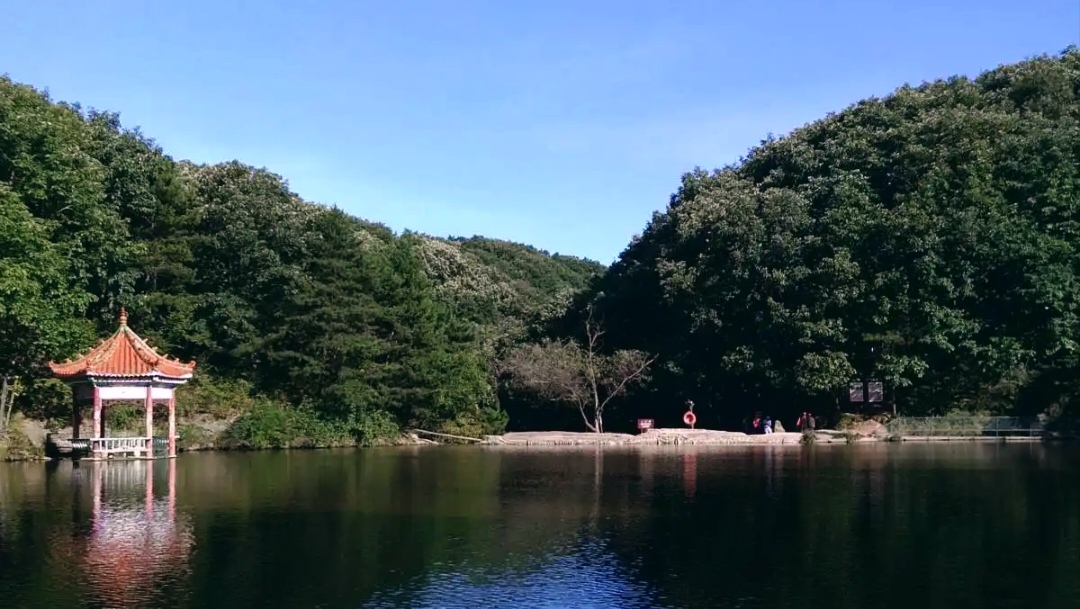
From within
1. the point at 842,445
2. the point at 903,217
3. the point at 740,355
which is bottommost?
the point at 842,445

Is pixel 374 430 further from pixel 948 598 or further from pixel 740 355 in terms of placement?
pixel 948 598

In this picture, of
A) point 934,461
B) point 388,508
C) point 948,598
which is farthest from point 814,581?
point 934,461

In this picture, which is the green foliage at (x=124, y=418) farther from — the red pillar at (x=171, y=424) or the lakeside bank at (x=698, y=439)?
the lakeside bank at (x=698, y=439)

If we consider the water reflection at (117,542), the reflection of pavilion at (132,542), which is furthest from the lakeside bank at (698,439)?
the reflection of pavilion at (132,542)

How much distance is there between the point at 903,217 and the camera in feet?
154

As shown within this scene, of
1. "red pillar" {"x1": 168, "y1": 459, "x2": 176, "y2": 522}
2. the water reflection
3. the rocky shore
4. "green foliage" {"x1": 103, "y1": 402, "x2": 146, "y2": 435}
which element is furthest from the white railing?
the rocky shore

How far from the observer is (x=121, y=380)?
111 ft

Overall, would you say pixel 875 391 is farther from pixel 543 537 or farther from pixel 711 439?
pixel 543 537

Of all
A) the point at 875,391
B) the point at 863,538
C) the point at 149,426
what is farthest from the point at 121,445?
the point at 875,391

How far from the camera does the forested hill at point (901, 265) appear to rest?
152ft

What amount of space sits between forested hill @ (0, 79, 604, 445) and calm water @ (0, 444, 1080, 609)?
10.9 meters

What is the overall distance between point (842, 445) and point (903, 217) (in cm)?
1107

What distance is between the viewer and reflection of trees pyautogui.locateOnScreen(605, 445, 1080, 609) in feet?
47.5

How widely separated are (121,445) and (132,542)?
17610 mm
